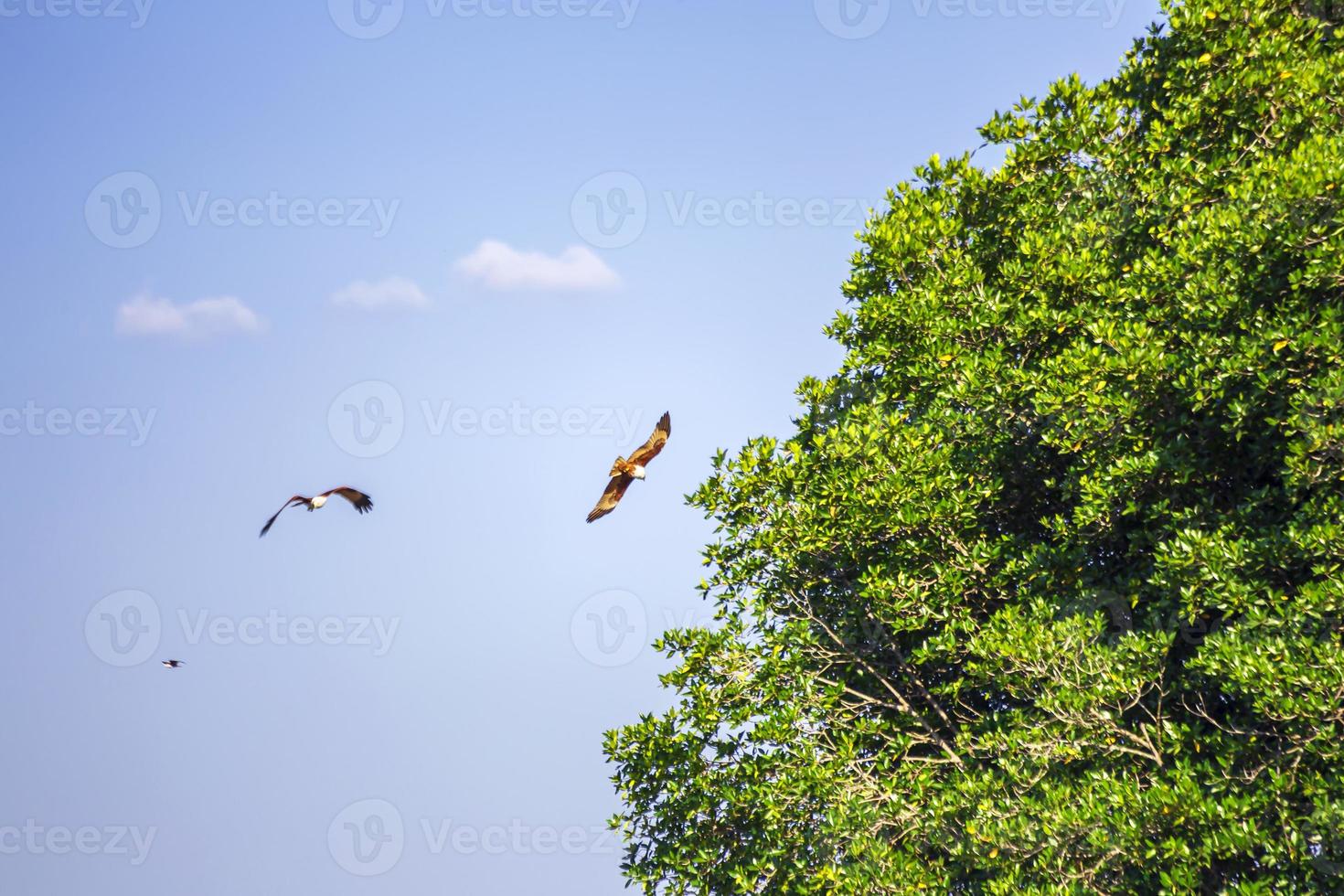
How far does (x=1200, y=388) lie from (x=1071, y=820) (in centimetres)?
495

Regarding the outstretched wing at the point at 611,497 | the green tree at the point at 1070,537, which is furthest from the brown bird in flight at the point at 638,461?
the green tree at the point at 1070,537

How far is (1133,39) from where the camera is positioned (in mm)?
17172

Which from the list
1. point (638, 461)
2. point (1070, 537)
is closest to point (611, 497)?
point (638, 461)

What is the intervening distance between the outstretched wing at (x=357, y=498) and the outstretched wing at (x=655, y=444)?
162 inches

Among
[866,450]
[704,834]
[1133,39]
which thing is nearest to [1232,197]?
[1133,39]

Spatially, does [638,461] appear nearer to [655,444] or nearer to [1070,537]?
[655,444]

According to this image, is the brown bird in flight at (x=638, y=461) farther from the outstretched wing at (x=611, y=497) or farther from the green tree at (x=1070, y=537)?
the green tree at (x=1070, y=537)

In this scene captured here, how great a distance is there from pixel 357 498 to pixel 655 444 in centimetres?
462

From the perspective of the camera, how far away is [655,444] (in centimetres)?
1809

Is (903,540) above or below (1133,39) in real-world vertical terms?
below

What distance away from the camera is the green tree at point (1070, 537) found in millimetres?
12672

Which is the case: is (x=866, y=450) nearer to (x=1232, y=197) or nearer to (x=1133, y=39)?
(x=1232, y=197)

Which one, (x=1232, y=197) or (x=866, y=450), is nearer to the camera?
(x=1232, y=197)

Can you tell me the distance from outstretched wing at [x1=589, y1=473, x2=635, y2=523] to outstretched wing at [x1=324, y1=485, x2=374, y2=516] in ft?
11.2
